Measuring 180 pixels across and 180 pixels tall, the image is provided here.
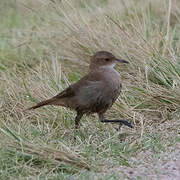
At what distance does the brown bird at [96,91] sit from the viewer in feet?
13.9

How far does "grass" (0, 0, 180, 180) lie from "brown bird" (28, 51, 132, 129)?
0.63ft

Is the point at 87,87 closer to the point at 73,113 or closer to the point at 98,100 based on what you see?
the point at 98,100

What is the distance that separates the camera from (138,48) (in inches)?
212

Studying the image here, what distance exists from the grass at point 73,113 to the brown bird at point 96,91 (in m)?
0.19

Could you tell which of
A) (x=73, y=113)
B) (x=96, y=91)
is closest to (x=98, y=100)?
(x=96, y=91)

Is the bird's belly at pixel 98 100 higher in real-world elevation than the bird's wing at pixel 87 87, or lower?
lower


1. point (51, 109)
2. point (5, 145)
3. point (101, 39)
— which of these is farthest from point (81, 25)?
point (5, 145)

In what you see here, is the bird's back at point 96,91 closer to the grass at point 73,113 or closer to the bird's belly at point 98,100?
the bird's belly at point 98,100

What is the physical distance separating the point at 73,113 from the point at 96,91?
72 centimetres

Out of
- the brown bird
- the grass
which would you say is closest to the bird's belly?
the brown bird

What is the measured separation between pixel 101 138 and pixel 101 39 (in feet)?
6.42

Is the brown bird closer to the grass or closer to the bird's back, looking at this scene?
the bird's back

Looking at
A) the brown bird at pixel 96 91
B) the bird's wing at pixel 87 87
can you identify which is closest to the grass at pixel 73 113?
the brown bird at pixel 96 91

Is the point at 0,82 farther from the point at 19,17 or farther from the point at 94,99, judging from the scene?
the point at 19,17
